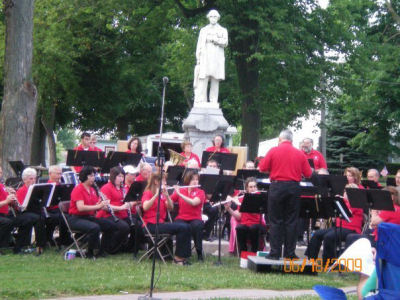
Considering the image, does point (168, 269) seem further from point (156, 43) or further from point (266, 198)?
point (156, 43)

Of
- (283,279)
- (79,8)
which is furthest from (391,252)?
(79,8)

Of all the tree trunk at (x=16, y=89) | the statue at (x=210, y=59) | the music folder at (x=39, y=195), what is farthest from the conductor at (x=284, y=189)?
the statue at (x=210, y=59)

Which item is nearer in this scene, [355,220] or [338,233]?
[338,233]

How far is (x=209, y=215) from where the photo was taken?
14633 mm

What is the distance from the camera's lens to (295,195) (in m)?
11.2

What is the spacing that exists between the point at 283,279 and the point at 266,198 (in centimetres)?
190

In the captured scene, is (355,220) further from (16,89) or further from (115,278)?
(16,89)

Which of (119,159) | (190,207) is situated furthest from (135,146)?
(190,207)

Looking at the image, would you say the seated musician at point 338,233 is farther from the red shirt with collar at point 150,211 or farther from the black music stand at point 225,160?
the black music stand at point 225,160

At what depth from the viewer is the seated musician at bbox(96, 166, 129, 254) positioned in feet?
42.4

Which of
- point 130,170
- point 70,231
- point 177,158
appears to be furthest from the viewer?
point 177,158

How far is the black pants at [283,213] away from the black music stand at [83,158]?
4411 millimetres

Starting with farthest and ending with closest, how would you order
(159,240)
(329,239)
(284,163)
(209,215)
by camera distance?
(209,215)
(159,240)
(329,239)
(284,163)

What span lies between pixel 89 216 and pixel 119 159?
185 centimetres
